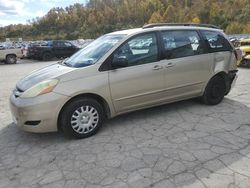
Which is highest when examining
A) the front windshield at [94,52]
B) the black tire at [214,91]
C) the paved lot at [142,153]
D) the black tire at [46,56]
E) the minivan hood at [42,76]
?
the front windshield at [94,52]

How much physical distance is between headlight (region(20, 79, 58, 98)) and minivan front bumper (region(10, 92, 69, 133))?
63 mm

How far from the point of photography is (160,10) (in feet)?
279

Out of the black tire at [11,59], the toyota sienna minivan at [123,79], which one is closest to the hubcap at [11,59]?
the black tire at [11,59]

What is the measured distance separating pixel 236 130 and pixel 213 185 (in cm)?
170

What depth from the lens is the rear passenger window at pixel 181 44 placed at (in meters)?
4.88

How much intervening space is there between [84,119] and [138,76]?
1135 millimetres

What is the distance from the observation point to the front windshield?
446cm

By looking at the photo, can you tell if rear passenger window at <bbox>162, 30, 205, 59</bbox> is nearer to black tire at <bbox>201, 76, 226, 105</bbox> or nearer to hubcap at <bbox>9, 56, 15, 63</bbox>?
black tire at <bbox>201, 76, 226, 105</bbox>

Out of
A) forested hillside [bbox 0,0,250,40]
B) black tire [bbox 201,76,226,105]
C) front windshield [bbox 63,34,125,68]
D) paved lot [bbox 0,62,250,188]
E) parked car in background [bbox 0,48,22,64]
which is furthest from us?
forested hillside [bbox 0,0,250,40]

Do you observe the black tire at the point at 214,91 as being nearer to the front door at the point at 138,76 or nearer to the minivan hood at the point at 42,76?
the front door at the point at 138,76

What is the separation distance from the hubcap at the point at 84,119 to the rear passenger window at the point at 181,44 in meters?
1.67

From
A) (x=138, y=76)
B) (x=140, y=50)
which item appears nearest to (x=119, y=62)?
(x=138, y=76)

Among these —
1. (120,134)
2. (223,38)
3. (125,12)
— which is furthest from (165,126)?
(125,12)

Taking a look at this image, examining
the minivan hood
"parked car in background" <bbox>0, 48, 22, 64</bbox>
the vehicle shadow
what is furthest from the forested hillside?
the minivan hood
